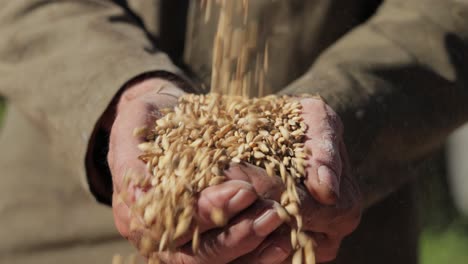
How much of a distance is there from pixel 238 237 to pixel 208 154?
0.15 meters

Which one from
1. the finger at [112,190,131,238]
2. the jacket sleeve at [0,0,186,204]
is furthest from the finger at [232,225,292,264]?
the jacket sleeve at [0,0,186,204]

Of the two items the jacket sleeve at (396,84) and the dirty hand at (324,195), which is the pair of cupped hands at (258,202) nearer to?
the dirty hand at (324,195)

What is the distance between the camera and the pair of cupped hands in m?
1.06

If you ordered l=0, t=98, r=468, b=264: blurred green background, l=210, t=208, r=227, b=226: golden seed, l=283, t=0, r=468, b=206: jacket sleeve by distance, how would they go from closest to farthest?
l=210, t=208, r=227, b=226: golden seed, l=283, t=0, r=468, b=206: jacket sleeve, l=0, t=98, r=468, b=264: blurred green background

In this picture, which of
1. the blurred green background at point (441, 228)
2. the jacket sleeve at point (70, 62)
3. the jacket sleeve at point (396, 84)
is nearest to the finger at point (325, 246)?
the jacket sleeve at point (396, 84)

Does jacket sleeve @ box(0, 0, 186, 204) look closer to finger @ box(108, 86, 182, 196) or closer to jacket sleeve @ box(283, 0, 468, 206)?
finger @ box(108, 86, 182, 196)

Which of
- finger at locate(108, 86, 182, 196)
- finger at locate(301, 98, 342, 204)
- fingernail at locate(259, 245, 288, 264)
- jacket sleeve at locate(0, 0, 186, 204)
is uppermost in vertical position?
finger at locate(301, 98, 342, 204)

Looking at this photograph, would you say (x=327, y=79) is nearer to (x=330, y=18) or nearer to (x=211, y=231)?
(x=330, y=18)

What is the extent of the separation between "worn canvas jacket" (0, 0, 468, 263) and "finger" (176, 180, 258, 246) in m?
0.38

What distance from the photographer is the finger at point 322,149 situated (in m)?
1.11

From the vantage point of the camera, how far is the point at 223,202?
3.43 ft

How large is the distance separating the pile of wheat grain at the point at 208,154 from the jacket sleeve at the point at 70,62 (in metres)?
0.20

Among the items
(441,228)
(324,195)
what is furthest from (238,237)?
(441,228)

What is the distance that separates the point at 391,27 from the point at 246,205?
0.67 m
